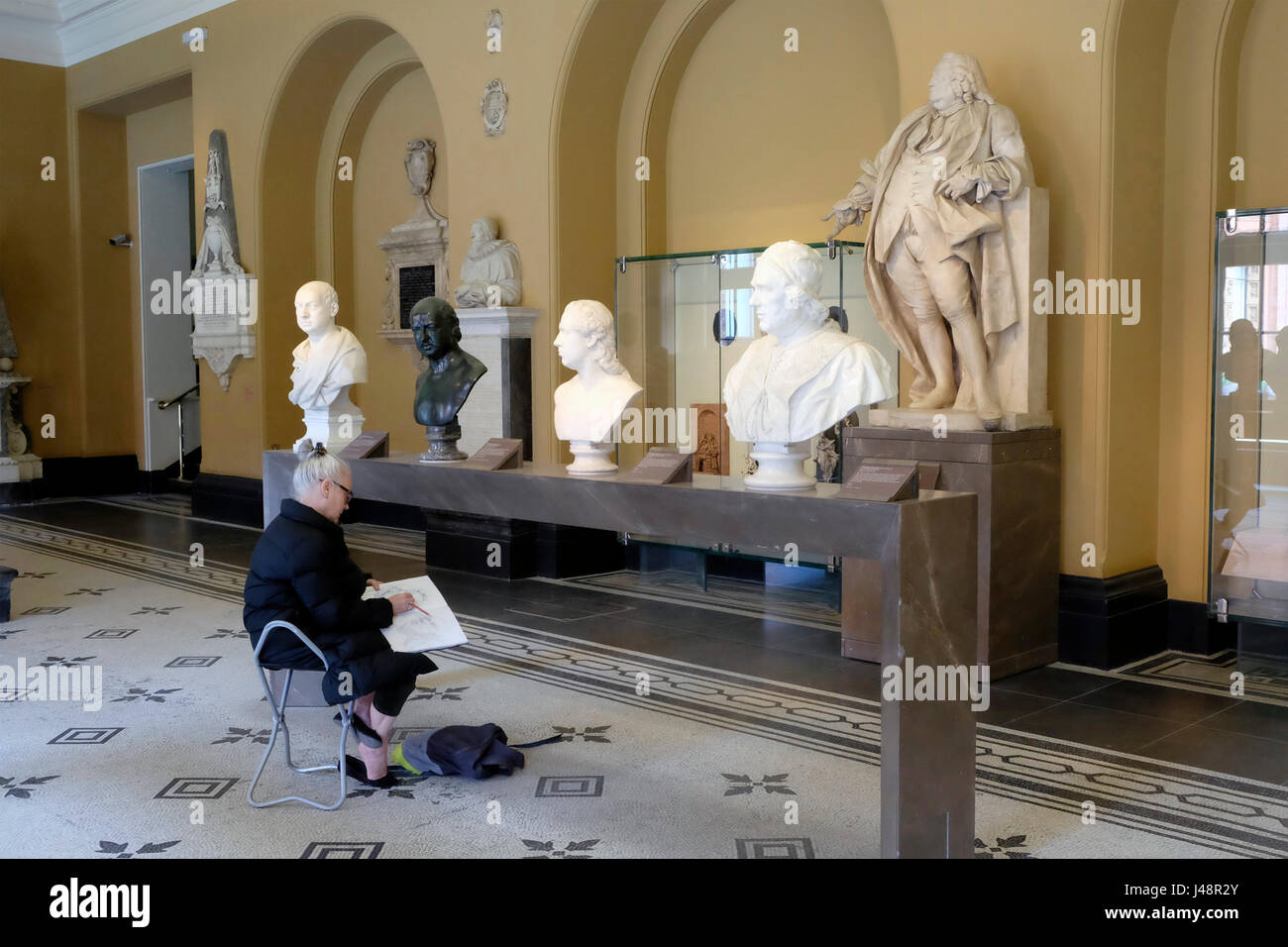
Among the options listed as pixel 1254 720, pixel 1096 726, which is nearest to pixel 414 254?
pixel 1096 726

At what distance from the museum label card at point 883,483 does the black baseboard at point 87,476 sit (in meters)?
12.1

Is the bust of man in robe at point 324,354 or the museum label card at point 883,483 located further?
the bust of man in robe at point 324,354

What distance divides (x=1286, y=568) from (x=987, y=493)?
4.71 ft

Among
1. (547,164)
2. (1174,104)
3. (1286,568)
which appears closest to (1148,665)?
(1286,568)

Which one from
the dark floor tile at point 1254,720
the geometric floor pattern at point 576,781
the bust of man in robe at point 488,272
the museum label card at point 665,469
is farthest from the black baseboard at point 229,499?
the dark floor tile at point 1254,720

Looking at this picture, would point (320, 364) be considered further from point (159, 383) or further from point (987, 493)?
point (159, 383)

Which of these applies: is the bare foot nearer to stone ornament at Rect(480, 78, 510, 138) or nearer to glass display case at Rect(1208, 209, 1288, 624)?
glass display case at Rect(1208, 209, 1288, 624)

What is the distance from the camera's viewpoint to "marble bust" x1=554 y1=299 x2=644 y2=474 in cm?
507

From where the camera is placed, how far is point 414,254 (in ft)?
36.5

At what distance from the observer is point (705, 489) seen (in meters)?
3.87

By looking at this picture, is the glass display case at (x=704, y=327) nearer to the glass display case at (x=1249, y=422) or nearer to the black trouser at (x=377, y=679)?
the glass display case at (x=1249, y=422)

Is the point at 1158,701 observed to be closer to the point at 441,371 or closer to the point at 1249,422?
the point at 1249,422

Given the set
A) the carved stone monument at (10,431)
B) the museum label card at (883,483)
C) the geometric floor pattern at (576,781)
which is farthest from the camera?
the carved stone monument at (10,431)

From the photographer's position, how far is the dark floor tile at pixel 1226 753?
14.7ft
